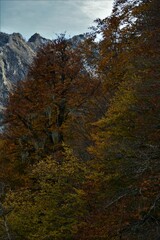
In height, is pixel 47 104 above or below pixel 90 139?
above

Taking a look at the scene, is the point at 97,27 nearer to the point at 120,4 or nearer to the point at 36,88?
the point at 120,4

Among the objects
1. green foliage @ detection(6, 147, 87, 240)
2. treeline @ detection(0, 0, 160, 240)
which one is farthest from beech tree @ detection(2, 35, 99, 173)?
green foliage @ detection(6, 147, 87, 240)

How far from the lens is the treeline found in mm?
13008

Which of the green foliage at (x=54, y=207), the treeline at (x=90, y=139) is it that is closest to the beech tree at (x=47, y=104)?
the treeline at (x=90, y=139)

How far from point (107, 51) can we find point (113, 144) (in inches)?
472

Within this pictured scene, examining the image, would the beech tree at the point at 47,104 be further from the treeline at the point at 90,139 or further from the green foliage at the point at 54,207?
the green foliage at the point at 54,207

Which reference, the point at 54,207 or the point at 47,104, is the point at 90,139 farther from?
the point at 47,104

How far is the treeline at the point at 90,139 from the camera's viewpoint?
13.0 metres

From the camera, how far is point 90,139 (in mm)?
18062

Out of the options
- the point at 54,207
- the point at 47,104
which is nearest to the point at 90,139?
the point at 54,207

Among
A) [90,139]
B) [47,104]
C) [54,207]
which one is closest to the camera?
[54,207]

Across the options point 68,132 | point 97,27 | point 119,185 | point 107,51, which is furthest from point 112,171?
point 97,27

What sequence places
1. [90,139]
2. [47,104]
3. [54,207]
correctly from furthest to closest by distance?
1. [47,104]
2. [90,139]
3. [54,207]

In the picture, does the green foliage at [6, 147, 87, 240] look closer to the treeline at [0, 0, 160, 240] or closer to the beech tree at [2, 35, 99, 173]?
the treeline at [0, 0, 160, 240]
